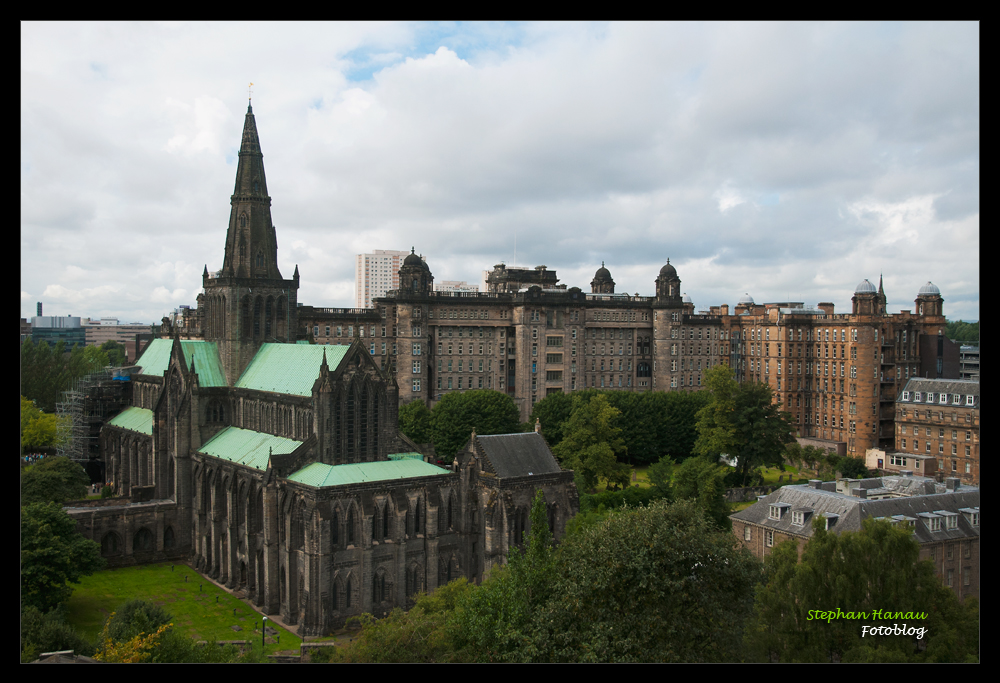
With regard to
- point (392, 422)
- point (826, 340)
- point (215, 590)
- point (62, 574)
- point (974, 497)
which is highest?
point (826, 340)

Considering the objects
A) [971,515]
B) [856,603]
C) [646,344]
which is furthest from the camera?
[646,344]

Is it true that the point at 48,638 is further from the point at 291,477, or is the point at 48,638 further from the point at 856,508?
the point at 856,508

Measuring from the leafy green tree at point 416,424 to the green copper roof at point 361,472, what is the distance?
38116mm

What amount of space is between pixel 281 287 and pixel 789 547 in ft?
202

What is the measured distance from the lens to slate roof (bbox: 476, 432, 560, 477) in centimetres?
6525

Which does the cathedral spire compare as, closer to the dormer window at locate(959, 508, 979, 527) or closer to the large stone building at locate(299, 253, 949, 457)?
the large stone building at locate(299, 253, 949, 457)

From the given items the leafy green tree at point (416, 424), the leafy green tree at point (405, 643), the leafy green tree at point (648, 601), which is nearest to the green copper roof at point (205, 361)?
the leafy green tree at point (416, 424)

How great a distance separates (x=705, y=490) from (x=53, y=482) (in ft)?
216

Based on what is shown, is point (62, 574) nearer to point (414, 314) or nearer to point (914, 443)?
point (414, 314)

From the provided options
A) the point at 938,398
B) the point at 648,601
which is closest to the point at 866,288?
the point at 938,398

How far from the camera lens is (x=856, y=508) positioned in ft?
190

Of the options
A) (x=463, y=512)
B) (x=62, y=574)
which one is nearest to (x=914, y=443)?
(x=463, y=512)

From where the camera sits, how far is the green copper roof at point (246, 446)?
67.3 m

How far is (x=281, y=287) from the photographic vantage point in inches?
3290
